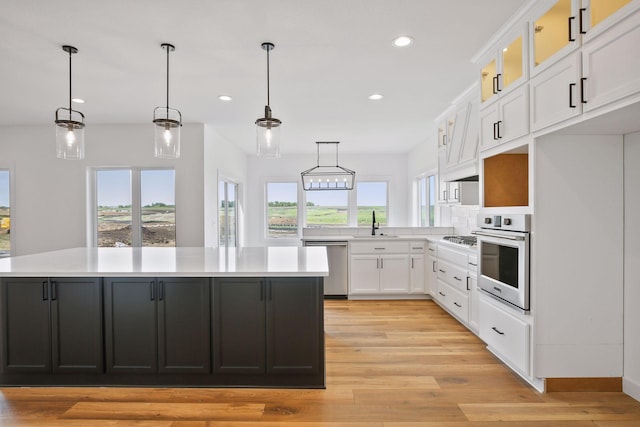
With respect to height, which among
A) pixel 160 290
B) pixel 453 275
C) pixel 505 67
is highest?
pixel 505 67

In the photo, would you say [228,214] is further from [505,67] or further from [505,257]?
[505,67]

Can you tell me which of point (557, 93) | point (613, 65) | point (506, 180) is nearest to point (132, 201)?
point (506, 180)

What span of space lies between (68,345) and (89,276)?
0.57 meters

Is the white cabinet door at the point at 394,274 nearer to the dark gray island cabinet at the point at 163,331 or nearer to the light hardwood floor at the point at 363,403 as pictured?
the light hardwood floor at the point at 363,403

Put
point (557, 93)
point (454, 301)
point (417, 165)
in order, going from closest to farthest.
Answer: point (557, 93), point (454, 301), point (417, 165)

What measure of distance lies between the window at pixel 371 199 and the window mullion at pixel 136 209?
4.38 m

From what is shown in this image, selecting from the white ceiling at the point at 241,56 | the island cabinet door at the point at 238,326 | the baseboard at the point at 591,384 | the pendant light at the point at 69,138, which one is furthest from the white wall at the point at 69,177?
the baseboard at the point at 591,384

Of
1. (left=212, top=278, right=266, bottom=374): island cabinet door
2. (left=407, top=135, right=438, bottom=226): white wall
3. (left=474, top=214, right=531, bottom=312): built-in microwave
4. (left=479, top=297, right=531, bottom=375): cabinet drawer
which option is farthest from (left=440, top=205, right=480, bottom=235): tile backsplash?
(left=212, top=278, right=266, bottom=374): island cabinet door

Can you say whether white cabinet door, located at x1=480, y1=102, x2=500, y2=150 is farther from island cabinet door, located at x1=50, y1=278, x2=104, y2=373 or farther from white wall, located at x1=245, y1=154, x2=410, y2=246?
white wall, located at x1=245, y1=154, x2=410, y2=246

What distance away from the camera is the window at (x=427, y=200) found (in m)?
6.29

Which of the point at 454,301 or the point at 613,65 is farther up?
the point at 613,65

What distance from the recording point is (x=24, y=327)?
8.07 ft

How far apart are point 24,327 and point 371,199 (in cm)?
635

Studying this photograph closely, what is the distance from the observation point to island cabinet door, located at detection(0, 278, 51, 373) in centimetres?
245
